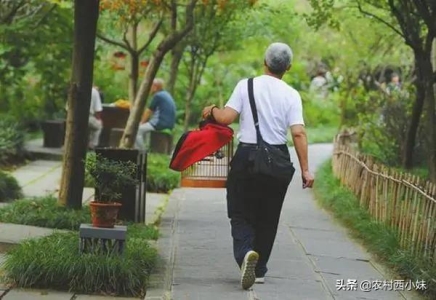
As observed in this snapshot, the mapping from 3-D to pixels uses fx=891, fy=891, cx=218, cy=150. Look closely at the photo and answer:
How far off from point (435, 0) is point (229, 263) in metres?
5.38

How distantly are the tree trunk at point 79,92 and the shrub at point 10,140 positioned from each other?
22.4ft

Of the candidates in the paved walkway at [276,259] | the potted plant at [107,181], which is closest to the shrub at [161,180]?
the paved walkway at [276,259]

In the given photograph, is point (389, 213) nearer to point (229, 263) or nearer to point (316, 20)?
point (229, 263)

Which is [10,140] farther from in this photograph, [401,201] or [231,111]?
[231,111]

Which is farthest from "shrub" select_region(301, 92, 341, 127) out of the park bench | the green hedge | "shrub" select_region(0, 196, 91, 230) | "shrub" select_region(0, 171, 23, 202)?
"shrub" select_region(0, 196, 91, 230)

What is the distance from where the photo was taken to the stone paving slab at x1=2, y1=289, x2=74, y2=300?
6.54m

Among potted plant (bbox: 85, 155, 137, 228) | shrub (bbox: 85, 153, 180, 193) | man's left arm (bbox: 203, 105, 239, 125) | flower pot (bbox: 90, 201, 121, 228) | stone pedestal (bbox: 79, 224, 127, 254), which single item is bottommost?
shrub (bbox: 85, 153, 180, 193)

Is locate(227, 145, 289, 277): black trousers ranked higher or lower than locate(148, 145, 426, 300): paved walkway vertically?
higher

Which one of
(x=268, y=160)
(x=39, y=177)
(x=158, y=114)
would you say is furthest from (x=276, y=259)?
(x=158, y=114)

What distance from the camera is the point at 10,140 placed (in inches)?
686

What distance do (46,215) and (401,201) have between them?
3.64 meters

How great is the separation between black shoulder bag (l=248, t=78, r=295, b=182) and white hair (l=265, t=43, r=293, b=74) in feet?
0.96

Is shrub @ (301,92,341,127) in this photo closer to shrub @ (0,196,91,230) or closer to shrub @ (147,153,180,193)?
shrub @ (147,153,180,193)

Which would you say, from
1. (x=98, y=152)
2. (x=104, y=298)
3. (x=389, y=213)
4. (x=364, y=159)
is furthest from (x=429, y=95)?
(x=104, y=298)
